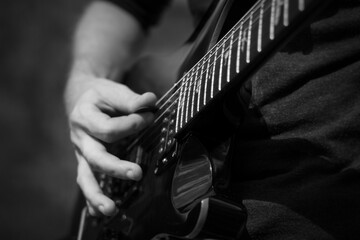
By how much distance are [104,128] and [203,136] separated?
0.58 feet

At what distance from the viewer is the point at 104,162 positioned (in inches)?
27.4

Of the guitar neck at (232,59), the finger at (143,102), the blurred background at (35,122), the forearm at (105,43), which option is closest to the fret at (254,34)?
the guitar neck at (232,59)

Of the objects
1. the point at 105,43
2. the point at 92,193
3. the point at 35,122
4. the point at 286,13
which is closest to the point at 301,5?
the point at 286,13

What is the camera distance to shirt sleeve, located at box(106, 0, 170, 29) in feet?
3.42

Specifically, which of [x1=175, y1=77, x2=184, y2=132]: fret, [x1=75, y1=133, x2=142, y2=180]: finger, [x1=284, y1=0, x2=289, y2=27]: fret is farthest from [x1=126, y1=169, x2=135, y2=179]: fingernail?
[x1=284, y1=0, x2=289, y2=27]: fret

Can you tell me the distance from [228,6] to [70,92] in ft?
1.45

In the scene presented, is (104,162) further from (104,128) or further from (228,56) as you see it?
(228,56)

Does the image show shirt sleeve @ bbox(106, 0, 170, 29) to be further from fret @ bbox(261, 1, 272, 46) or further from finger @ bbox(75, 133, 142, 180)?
fret @ bbox(261, 1, 272, 46)

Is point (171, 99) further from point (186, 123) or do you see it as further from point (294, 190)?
point (294, 190)

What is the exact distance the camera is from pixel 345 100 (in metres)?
0.57

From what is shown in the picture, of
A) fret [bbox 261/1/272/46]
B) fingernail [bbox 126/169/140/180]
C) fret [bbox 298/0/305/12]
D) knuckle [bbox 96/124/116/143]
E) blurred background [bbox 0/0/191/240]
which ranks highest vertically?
fret [bbox 298/0/305/12]

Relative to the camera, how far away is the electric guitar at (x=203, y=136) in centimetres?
47

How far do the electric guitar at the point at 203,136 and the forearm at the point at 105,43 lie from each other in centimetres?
28

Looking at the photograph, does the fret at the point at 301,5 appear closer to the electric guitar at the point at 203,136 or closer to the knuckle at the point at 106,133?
the electric guitar at the point at 203,136
